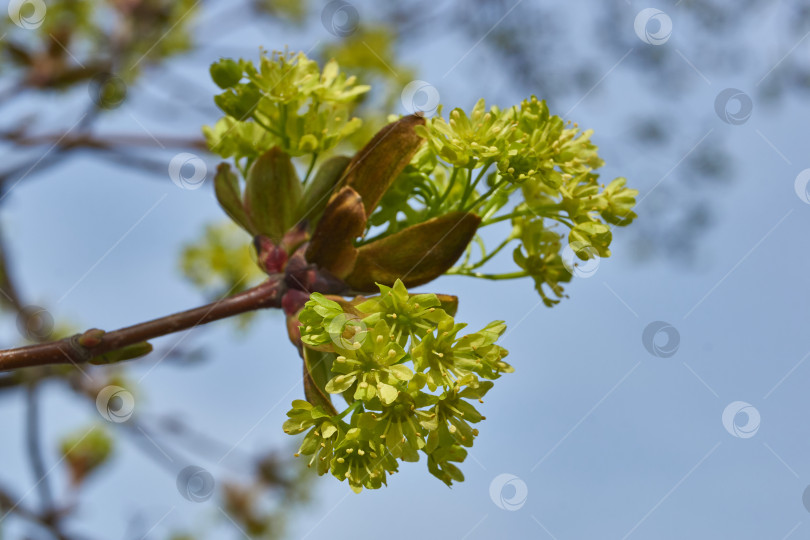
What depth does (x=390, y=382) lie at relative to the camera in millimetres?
1030

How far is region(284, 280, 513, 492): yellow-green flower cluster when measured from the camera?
3.45ft

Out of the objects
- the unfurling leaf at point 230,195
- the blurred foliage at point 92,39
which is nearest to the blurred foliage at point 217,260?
the blurred foliage at point 92,39

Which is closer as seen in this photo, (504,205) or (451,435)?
(451,435)

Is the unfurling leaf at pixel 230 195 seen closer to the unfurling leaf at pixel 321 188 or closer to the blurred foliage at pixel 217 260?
the unfurling leaf at pixel 321 188

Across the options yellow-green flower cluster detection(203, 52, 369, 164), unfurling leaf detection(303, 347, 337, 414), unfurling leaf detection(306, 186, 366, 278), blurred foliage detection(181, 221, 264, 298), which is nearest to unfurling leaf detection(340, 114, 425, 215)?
unfurling leaf detection(306, 186, 366, 278)

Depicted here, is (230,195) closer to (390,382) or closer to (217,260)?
(390,382)

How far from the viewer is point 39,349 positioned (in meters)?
1.07

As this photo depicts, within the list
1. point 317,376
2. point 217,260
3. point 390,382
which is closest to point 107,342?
point 317,376

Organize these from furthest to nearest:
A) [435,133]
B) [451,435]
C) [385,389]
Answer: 1. [435,133]
2. [451,435]
3. [385,389]

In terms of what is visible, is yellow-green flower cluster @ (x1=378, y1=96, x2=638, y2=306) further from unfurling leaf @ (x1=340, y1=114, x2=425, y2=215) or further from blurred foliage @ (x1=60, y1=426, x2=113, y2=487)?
blurred foliage @ (x1=60, y1=426, x2=113, y2=487)

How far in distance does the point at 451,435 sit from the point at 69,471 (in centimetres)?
320

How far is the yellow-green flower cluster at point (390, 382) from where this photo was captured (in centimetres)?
105

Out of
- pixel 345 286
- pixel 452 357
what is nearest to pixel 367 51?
pixel 345 286

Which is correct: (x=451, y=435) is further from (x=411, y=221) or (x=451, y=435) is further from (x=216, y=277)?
(x=216, y=277)
